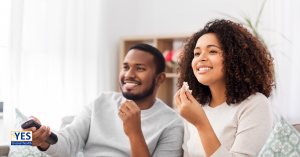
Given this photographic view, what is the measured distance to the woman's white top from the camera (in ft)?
3.28

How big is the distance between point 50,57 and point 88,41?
0.49 m

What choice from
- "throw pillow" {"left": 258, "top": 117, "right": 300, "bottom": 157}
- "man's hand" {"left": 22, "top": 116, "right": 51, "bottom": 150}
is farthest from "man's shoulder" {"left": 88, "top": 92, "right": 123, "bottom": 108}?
"throw pillow" {"left": 258, "top": 117, "right": 300, "bottom": 157}

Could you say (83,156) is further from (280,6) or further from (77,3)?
(280,6)

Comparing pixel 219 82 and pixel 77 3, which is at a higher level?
pixel 77 3

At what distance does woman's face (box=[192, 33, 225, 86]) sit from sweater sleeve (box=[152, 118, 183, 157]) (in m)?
0.30

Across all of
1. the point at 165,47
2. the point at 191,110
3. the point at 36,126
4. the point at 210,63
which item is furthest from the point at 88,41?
the point at 191,110

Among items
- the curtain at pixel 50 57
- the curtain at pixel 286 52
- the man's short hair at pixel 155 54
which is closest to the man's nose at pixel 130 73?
the man's short hair at pixel 155 54

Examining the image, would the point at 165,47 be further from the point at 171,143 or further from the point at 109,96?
the point at 171,143

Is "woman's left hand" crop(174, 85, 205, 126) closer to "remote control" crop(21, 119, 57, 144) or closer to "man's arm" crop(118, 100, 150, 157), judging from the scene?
"man's arm" crop(118, 100, 150, 157)

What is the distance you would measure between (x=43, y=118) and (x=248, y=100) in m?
1.53

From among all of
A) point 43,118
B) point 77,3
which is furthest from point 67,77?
point 77,3

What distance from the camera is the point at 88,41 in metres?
2.52

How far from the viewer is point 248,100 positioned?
1.11m

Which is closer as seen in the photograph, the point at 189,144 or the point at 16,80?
the point at 189,144
